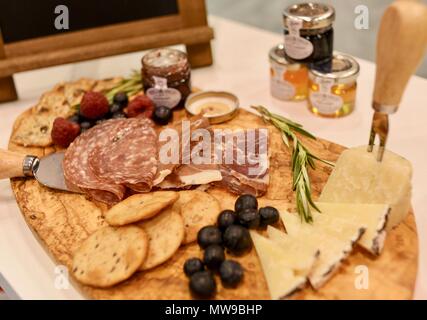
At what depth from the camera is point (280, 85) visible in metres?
1.64

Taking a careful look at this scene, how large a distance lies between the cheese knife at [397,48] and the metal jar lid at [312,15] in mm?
541

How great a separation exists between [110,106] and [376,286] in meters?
0.94

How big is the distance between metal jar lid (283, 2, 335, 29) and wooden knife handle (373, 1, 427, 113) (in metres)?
0.54

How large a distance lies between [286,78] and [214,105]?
0.23 meters

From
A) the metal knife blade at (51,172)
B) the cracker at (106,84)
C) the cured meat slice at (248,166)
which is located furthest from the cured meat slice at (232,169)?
the cracker at (106,84)

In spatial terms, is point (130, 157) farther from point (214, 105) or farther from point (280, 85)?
point (280, 85)

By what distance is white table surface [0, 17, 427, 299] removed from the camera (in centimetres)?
116

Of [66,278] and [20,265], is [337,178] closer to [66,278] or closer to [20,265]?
[66,278]

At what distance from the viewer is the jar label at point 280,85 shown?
1603 millimetres

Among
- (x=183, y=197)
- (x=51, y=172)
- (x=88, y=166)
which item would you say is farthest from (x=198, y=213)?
(x=51, y=172)

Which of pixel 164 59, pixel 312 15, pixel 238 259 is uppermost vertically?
pixel 312 15

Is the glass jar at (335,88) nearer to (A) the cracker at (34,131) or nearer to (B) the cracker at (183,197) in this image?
(B) the cracker at (183,197)

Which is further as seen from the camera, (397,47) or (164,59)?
(164,59)

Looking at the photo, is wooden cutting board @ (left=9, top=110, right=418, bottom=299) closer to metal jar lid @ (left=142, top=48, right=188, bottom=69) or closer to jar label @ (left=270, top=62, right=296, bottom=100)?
jar label @ (left=270, top=62, right=296, bottom=100)
